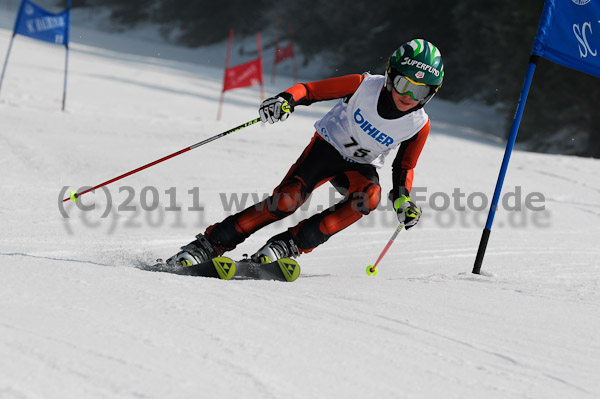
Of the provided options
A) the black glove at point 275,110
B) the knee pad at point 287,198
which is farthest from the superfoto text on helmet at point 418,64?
the knee pad at point 287,198

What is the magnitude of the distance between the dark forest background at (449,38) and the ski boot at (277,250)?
1401cm

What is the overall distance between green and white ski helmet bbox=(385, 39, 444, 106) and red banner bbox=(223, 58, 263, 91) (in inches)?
355

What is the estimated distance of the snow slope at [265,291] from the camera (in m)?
2.07

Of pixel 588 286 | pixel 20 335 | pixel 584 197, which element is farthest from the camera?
pixel 584 197

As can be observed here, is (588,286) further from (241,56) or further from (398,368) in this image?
(241,56)

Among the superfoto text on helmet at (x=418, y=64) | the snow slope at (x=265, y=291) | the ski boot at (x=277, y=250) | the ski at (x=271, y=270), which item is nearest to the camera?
the snow slope at (x=265, y=291)

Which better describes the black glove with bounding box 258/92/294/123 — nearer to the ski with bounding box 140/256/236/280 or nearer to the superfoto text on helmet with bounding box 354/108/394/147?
the superfoto text on helmet with bounding box 354/108/394/147

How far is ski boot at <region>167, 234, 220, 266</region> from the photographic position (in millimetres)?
3799

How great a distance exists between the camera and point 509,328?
2926 mm

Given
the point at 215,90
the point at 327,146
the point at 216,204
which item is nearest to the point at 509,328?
the point at 327,146

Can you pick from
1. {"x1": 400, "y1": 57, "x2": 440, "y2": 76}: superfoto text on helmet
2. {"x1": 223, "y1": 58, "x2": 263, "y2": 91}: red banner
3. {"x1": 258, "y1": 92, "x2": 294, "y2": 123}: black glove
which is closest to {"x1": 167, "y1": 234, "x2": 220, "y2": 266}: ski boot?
{"x1": 258, "y1": 92, "x2": 294, "y2": 123}: black glove

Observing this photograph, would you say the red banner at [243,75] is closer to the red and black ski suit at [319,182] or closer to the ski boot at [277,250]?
the red and black ski suit at [319,182]

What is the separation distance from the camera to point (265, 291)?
3107 mm

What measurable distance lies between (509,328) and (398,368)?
872 mm
